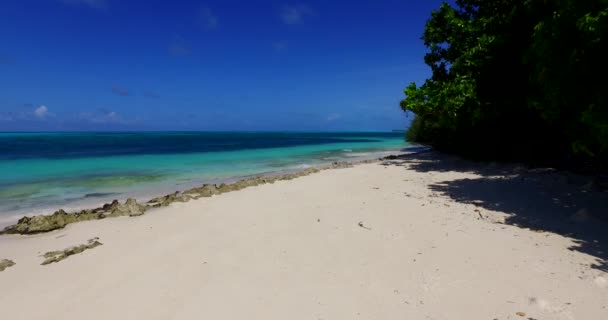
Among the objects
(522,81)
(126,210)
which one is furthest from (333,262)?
(522,81)

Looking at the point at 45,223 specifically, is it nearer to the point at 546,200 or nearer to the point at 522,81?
the point at 546,200

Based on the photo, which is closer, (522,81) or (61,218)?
(61,218)

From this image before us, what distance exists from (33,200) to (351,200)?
9482 mm

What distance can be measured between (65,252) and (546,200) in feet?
28.2

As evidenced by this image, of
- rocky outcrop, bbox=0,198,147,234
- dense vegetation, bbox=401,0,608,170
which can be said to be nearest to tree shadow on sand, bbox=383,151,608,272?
dense vegetation, bbox=401,0,608,170

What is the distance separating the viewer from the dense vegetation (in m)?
5.95

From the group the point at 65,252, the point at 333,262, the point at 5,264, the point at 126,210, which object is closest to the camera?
the point at 333,262

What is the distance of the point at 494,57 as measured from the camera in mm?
11211

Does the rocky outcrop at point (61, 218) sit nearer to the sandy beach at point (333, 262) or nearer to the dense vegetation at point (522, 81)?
the sandy beach at point (333, 262)

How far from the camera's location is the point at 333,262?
4.40 meters

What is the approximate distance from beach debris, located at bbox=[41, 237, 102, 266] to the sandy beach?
6.7 inches

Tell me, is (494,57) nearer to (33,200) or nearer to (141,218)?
(141,218)

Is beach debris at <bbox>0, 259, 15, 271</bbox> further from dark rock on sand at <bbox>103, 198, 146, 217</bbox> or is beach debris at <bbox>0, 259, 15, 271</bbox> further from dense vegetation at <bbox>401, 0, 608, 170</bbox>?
dense vegetation at <bbox>401, 0, 608, 170</bbox>

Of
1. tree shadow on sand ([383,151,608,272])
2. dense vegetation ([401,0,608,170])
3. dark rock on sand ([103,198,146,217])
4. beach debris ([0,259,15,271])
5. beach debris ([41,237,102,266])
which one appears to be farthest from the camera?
dark rock on sand ([103,198,146,217])
